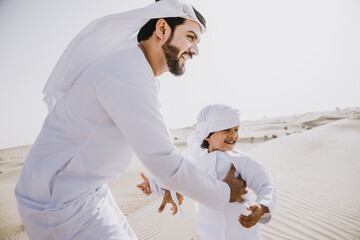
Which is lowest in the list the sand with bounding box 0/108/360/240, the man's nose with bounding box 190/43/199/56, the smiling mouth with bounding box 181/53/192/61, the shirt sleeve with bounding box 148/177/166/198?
the sand with bounding box 0/108/360/240

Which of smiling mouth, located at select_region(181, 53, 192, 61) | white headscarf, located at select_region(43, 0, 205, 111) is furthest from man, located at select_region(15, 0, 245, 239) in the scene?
smiling mouth, located at select_region(181, 53, 192, 61)

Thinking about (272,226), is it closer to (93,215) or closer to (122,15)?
(93,215)

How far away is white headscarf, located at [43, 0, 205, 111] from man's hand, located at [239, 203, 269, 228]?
170cm

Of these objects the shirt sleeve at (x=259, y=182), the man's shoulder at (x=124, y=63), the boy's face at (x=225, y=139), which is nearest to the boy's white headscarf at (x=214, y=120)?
the boy's face at (x=225, y=139)

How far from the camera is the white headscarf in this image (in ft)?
5.44

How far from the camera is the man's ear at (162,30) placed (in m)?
1.71

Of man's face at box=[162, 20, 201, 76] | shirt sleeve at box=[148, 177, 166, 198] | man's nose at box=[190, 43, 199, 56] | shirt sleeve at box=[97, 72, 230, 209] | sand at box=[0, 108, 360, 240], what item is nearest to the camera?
shirt sleeve at box=[97, 72, 230, 209]

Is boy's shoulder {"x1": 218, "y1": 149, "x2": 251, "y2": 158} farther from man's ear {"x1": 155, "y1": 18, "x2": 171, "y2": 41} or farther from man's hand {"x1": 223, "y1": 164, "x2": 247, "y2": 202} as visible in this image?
man's ear {"x1": 155, "y1": 18, "x2": 171, "y2": 41}

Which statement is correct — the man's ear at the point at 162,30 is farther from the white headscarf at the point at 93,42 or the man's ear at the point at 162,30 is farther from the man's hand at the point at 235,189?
the man's hand at the point at 235,189

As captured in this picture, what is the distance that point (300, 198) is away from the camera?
4676 millimetres

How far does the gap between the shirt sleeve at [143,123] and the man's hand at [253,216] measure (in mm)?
693

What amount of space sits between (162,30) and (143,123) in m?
0.94

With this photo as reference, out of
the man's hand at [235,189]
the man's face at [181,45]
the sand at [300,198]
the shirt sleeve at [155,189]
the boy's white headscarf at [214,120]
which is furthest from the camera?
the sand at [300,198]

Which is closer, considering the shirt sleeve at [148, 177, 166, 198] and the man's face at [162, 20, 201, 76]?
the man's face at [162, 20, 201, 76]
